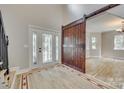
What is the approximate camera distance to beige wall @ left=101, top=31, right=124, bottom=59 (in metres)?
9.63

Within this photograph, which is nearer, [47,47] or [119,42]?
[47,47]

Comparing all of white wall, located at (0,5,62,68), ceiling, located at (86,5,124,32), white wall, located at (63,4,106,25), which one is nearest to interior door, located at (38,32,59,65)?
white wall, located at (0,5,62,68)

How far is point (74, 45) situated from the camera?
5523mm

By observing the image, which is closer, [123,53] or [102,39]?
[123,53]

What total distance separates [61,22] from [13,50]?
10.8 feet

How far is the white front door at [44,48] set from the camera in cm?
557

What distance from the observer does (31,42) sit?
17.4 feet

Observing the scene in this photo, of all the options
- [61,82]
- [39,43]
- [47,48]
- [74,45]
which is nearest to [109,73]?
[74,45]

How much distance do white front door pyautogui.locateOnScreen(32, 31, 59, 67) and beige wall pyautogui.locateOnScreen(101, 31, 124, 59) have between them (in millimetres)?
5801

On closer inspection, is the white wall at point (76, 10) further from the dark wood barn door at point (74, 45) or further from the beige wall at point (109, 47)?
the beige wall at point (109, 47)

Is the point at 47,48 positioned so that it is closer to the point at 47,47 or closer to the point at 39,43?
the point at 47,47

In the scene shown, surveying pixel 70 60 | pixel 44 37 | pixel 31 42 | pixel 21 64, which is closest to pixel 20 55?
pixel 21 64

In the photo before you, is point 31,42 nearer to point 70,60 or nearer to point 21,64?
point 21,64

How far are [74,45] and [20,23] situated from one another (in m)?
2.62
